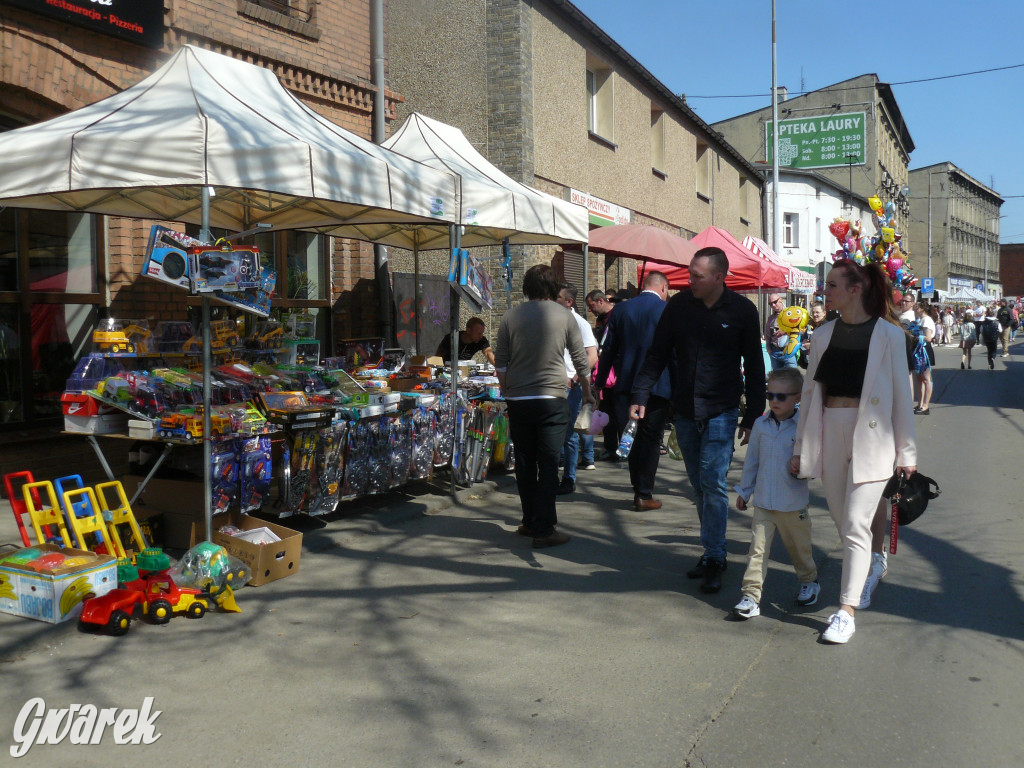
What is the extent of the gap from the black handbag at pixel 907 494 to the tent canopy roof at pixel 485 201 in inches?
159

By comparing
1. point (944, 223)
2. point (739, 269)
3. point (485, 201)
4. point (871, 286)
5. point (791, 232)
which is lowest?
point (871, 286)

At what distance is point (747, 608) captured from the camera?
4719mm

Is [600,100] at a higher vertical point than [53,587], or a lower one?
higher

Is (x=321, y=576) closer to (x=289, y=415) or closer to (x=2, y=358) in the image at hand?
(x=289, y=415)

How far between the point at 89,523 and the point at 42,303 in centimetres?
308

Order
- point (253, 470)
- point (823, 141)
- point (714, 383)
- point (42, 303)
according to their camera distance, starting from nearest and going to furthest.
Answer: point (714, 383)
point (253, 470)
point (42, 303)
point (823, 141)

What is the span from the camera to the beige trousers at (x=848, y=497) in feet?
14.5

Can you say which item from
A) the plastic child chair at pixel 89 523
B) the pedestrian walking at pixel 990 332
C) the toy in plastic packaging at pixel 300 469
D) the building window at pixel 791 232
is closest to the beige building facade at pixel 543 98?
the toy in plastic packaging at pixel 300 469

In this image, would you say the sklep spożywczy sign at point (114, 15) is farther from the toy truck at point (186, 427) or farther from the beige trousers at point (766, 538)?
the beige trousers at point (766, 538)

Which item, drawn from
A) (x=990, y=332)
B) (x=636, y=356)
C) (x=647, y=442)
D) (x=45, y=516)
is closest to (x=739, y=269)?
(x=636, y=356)

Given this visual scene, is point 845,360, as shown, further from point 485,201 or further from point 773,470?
point 485,201

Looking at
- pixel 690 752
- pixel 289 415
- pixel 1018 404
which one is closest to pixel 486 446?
pixel 289 415

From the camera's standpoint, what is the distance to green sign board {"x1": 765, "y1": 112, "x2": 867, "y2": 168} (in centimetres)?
2900

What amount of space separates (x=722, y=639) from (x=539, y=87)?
11499 millimetres
